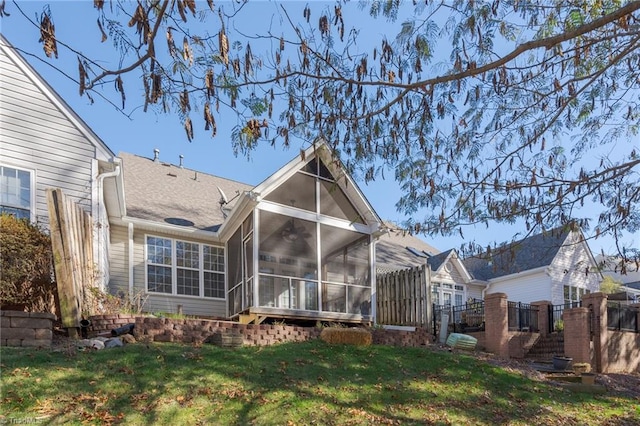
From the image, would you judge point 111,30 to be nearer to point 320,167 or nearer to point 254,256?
point 254,256

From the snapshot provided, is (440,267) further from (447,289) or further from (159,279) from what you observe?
(159,279)

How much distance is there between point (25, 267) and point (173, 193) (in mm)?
8557

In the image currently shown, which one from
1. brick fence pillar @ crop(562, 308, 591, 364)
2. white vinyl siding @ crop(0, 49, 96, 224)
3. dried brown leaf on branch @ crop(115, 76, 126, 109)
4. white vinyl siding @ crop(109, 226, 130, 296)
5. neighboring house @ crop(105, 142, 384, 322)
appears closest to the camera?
dried brown leaf on branch @ crop(115, 76, 126, 109)

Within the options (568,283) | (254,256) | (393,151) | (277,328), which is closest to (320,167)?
(254,256)

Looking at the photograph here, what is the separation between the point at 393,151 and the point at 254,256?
5.97 meters

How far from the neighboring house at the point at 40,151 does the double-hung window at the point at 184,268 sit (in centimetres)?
238

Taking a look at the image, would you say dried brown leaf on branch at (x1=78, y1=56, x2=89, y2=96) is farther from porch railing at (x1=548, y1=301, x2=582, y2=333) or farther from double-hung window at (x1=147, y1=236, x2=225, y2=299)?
porch railing at (x1=548, y1=301, x2=582, y2=333)

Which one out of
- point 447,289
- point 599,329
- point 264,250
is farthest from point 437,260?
point 264,250

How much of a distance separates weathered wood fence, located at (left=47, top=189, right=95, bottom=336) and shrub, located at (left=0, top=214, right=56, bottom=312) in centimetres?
49

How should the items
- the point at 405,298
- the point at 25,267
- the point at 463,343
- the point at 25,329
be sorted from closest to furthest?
the point at 25,329
the point at 25,267
the point at 463,343
the point at 405,298

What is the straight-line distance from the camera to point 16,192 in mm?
10938

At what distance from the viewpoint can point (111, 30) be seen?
4.52 metres

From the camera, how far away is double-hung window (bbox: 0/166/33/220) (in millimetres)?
10742

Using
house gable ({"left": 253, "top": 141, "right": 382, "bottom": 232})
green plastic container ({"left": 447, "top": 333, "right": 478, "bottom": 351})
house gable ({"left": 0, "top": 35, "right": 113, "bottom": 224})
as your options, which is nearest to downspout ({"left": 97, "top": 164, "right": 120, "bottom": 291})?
house gable ({"left": 0, "top": 35, "right": 113, "bottom": 224})
